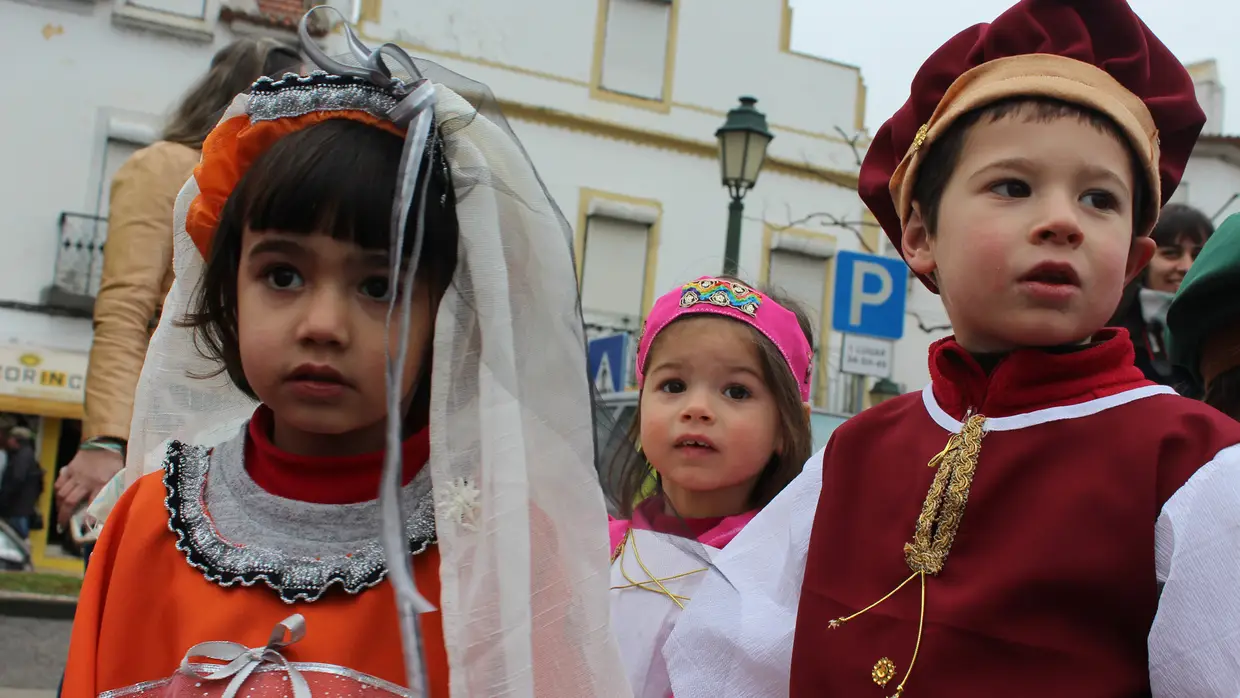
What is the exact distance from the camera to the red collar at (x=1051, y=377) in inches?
62.4

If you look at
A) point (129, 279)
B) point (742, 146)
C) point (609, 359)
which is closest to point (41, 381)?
point (609, 359)

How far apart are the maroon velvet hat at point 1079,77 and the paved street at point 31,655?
19.0 ft

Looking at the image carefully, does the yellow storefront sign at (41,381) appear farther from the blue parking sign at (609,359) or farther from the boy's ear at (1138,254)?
the boy's ear at (1138,254)

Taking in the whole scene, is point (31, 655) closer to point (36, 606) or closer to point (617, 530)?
point (36, 606)

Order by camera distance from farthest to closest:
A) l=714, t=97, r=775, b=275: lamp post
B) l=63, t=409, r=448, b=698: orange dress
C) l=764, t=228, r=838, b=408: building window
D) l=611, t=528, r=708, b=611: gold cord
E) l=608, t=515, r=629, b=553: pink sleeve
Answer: l=764, t=228, r=838, b=408: building window < l=714, t=97, r=775, b=275: lamp post < l=608, t=515, r=629, b=553: pink sleeve < l=611, t=528, r=708, b=611: gold cord < l=63, t=409, r=448, b=698: orange dress

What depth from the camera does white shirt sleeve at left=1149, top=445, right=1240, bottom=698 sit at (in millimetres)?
1317

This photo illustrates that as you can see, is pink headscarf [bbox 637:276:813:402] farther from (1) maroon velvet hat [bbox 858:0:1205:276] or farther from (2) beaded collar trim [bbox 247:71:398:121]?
(2) beaded collar trim [bbox 247:71:398:121]

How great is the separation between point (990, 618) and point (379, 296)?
90cm

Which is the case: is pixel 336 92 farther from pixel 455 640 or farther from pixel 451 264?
pixel 455 640

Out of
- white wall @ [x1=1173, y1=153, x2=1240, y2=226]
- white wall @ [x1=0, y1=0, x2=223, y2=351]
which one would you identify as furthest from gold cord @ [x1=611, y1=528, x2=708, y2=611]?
white wall @ [x1=1173, y1=153, x2=1240, y2=226]

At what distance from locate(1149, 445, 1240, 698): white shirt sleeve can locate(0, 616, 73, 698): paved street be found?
5.97m

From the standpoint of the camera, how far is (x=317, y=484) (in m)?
1.67

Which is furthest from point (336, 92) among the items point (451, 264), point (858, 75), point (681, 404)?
point (858, 75)

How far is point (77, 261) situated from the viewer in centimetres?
1379
